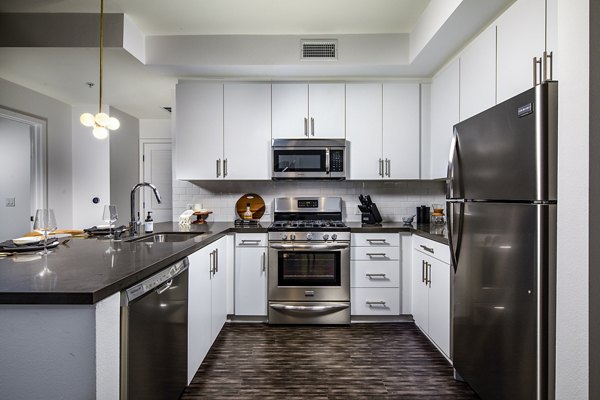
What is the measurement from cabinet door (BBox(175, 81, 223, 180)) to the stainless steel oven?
39.3 inches

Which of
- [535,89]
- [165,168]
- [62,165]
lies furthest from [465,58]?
[62,165]

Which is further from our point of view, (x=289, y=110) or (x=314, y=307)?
(x=289, y=110)

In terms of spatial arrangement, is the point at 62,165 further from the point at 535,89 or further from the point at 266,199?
the point at 535,89

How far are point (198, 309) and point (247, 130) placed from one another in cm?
186

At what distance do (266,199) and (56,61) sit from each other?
2301mm

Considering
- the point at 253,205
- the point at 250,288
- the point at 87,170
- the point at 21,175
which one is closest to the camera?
the point at 250,288

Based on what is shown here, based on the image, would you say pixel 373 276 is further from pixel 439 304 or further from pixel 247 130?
pixel 247 130

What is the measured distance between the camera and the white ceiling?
257 centimetres

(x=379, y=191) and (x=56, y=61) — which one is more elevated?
(x=56, y=61)

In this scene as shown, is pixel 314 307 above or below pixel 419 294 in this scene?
below

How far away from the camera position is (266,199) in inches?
146

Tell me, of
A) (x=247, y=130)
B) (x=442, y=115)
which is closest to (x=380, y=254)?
(x=442, y=115)

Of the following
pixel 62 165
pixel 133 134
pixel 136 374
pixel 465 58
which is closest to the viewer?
pixel 136 374

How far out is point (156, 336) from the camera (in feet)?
4.73
